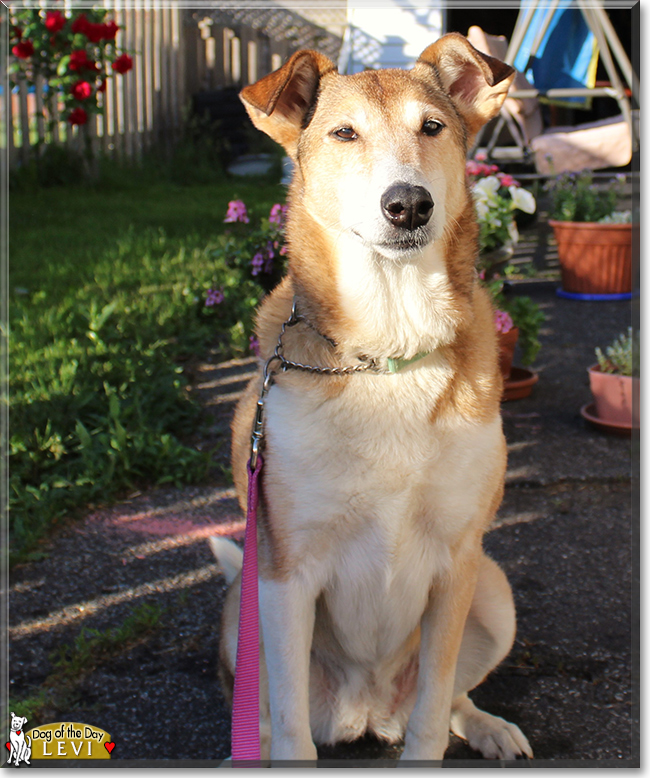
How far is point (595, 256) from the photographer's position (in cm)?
649

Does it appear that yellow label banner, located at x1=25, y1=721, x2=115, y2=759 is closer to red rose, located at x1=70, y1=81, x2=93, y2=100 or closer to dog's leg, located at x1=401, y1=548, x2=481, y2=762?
dog's leg, located at x1=401, y1=548, x2=481, y2=762

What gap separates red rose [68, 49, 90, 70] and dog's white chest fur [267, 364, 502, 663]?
6790mm

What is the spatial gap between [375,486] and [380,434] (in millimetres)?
132

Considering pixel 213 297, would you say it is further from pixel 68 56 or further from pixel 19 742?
pixel 68 56

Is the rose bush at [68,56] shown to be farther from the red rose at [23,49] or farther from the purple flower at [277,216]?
the purple flower at [277,216]

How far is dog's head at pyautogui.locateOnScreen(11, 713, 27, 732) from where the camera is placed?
2105 mm

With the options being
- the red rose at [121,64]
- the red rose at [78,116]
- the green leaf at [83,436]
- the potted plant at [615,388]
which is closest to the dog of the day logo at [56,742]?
the green leaf at [83,436]

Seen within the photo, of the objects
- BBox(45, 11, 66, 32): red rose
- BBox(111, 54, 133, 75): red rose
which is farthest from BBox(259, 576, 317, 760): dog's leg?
BBox(111, 54, 133, 75): red rose

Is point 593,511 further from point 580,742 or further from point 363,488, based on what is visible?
point 363,488

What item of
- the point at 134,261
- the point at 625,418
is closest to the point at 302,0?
the point at 134,261

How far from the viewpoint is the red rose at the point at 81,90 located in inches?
301

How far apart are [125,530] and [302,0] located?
36.9 ft

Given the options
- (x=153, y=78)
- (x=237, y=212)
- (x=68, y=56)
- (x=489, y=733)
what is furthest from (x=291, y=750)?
(x=153, y=78)

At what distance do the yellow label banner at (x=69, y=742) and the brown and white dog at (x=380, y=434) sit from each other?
41cm
